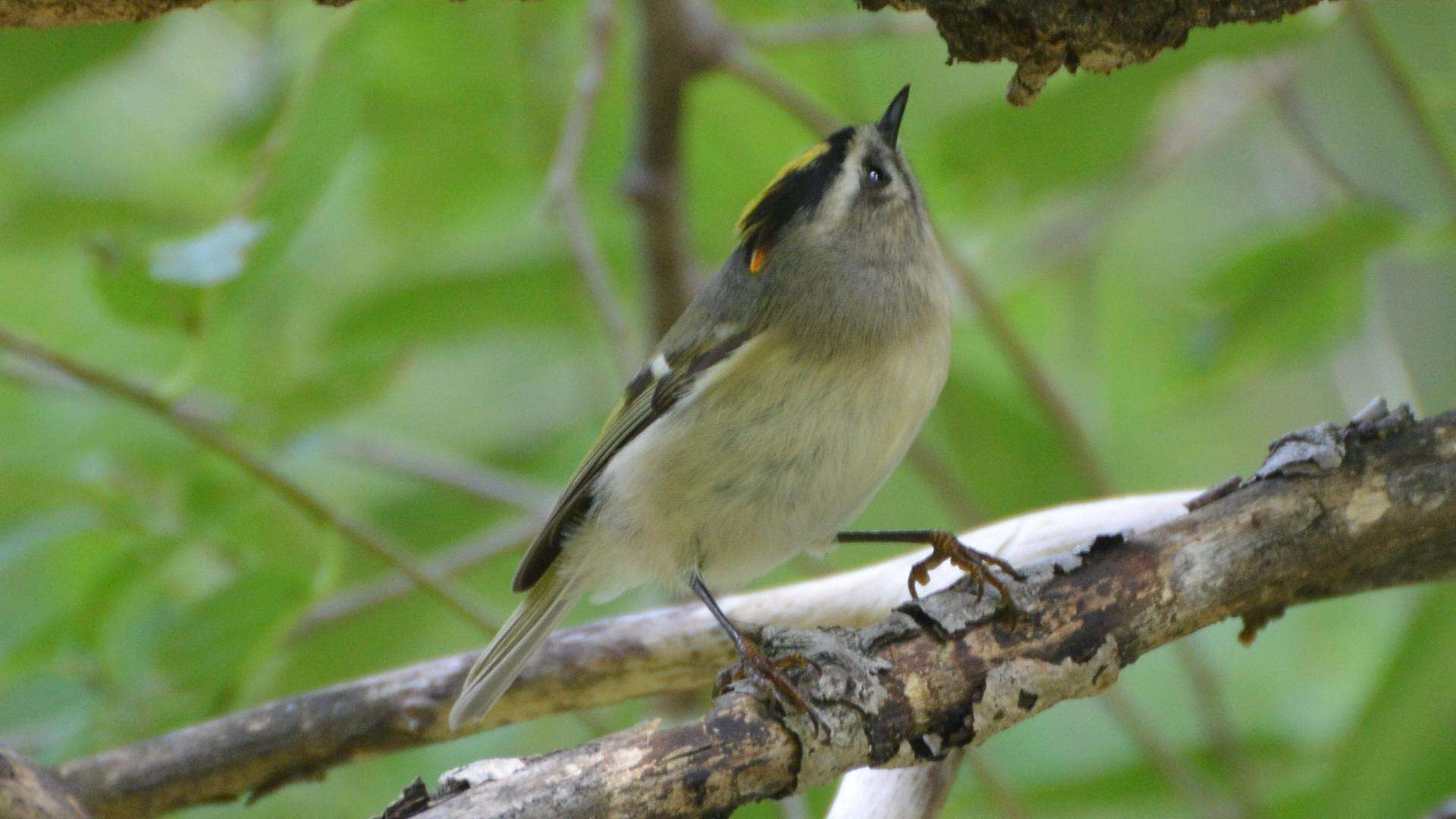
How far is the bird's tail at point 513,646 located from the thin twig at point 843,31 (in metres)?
1.20

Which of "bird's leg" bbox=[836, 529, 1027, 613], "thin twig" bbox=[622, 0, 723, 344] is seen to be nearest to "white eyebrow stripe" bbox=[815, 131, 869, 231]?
"bird's leg" bbox=[836, 529, 1027, 613]

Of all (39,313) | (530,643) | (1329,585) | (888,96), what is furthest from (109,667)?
(888,96)

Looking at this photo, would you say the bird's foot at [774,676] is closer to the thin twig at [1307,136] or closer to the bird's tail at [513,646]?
the bird's tail at [513,646]

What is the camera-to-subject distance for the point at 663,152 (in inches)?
110

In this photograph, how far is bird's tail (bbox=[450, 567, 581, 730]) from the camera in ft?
5.68

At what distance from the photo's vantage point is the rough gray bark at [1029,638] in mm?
1162

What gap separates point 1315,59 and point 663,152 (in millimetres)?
1290

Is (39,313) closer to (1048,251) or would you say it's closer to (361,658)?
(361,658)

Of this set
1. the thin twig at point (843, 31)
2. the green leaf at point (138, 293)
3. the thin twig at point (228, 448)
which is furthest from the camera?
the thin twig at point (843, 31)

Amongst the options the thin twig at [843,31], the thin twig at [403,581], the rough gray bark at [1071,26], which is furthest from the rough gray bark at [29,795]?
the thin twig at [843,31]

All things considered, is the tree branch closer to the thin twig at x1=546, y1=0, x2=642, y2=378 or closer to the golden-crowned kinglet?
the golden-crowned kinglet

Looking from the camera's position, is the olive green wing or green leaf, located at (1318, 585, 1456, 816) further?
green leaf, located at (1318, 585, 1456, 816)

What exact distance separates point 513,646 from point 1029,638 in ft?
2.54

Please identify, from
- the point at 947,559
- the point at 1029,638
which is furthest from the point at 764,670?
the point at 947,559
